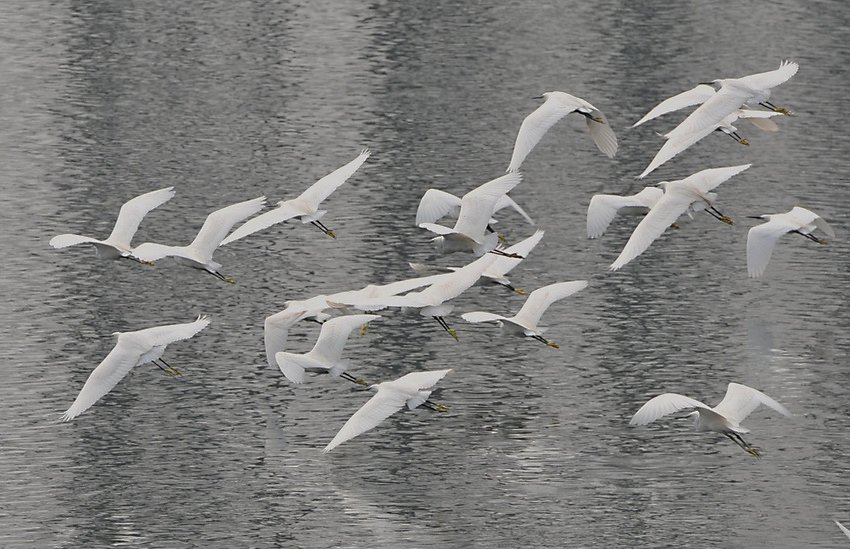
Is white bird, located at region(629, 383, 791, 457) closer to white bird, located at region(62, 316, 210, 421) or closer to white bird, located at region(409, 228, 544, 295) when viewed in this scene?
white bird, located at region(409, 228, 544, 295)

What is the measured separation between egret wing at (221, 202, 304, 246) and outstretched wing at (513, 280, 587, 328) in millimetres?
→ 4050

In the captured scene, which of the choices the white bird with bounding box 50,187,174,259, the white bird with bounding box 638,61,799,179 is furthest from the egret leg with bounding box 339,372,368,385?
the white bird with bounding box 638,61,799,179

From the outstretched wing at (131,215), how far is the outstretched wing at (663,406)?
903cm

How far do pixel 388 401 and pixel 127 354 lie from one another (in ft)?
→ 12.6

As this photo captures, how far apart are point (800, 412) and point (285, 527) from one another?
8.33 metres

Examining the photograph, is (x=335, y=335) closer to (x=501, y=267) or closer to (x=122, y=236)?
(x=501, y=267)

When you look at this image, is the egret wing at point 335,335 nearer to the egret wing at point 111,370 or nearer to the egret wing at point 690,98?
the egret wing at point 111,370

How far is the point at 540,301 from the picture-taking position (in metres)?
27.8

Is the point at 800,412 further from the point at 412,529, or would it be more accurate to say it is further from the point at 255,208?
the point at 255,208

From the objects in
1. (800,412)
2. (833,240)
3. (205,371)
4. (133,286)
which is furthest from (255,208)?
(833,240)

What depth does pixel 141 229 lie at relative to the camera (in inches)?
1476

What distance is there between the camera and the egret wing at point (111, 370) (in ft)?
83.1

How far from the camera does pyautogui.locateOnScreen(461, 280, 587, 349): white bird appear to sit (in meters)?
27.2

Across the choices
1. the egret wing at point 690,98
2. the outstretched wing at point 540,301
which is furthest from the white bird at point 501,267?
the egret wing at point 690,98
